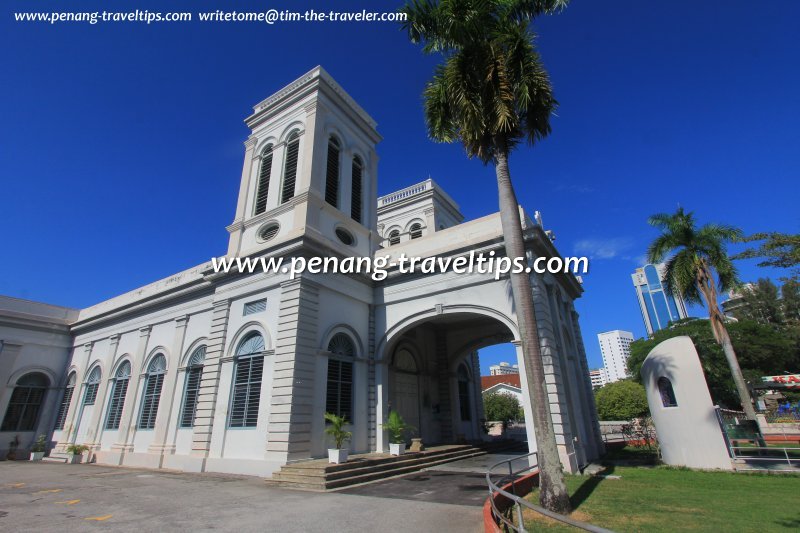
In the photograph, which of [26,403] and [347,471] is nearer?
[347,471]

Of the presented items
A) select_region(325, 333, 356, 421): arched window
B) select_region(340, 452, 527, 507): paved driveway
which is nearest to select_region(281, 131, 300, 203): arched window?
select_region(325, 333, 356, 421): arched window

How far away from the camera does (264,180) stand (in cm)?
1978

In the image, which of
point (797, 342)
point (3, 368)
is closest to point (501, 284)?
point (3, 368)

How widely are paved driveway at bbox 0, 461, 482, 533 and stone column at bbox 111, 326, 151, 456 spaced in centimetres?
789

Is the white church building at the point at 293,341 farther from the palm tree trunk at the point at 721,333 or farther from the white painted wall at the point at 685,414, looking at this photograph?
the palm tree trunk at the point at 721,333

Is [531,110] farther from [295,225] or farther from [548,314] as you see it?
[295,225]

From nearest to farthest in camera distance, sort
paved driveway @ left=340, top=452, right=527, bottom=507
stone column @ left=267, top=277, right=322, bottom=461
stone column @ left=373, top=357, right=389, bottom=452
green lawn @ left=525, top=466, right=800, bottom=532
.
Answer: green lawn @ left=525, top=466, right=800, bottom=532 → paved driveway @ left=340, top=452, right=527, bottom=507 → stone column @ left=267, top=277, right=322, bottom=461 → stone column @ left=373, top=357, right=389, bottom=452

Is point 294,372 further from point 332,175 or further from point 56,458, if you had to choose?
point 56,458

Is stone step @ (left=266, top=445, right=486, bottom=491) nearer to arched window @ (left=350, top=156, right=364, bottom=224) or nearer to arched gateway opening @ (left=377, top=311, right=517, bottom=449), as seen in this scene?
arched gateway opening @ (left=377, top=311, right=517, bottom=449)

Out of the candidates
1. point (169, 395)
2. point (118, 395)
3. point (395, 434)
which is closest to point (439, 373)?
point (395, 434)

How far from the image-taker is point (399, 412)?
60.6 feet

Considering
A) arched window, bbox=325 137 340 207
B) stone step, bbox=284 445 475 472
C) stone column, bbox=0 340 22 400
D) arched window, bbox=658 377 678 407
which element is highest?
arched window, bbox=325 137 340 207

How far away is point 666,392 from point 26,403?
33.6 m

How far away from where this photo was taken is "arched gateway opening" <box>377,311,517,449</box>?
61.5 ft
